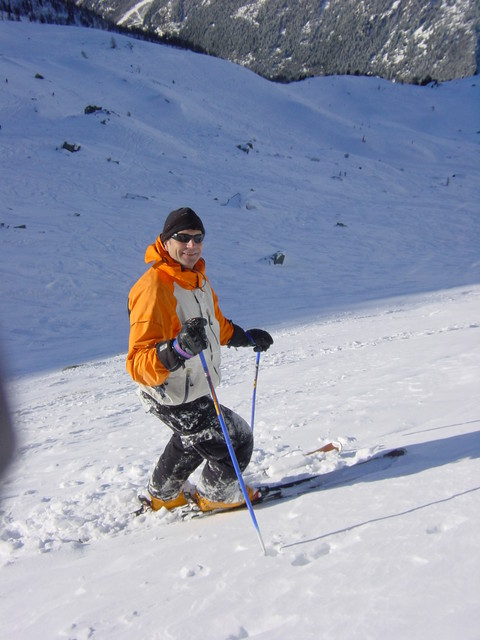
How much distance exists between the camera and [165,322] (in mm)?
2883

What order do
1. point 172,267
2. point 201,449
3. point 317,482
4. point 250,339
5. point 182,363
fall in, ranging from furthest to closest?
1. point 250,339
2. point 317,482
3. point 201,449
4. point 172,267
5. point 182,363

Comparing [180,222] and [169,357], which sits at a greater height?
[180,222]

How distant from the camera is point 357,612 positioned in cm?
186

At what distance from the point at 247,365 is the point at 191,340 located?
4.90 metres

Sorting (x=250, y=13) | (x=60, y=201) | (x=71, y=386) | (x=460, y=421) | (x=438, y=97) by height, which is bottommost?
(x=460, y=421)

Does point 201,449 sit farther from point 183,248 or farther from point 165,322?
point 183,248

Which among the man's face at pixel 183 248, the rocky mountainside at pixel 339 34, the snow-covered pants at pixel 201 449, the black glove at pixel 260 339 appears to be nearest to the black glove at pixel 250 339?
the black glove at pixel 260 339

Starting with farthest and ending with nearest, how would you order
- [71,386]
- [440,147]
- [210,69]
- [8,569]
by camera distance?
[210,69] < [440,147] < [71,386] < [8,569]

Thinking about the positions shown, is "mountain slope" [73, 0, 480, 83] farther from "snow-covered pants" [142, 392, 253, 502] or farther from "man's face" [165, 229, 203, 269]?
"snow-covered pants" [142, 392, 253, 502]

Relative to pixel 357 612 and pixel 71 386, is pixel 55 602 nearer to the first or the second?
pixel 357 612

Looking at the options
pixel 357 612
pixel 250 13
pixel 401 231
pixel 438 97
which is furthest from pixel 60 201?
pixel 250 13

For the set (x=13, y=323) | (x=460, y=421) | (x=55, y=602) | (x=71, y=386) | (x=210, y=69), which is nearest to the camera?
(x=55, y=602)

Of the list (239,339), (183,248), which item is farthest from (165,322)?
(239,339)

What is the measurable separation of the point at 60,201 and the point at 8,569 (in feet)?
50.1
